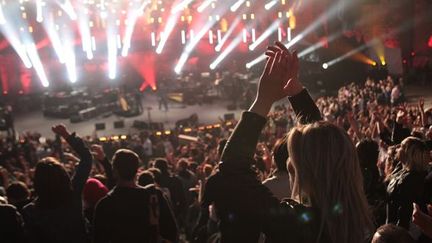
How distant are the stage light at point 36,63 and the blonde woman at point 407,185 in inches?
1315

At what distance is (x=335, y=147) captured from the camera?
1.92 m

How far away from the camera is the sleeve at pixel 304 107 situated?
8.20ft

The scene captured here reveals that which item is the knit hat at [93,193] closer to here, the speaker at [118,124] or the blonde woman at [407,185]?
the blonde woman at [407,185]

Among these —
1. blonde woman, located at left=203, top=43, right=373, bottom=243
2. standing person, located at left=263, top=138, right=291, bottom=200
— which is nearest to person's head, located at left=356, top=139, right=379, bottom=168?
standing person, located at left=263, top=138, right=291, bottom=200

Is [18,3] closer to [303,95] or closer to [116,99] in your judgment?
[116,99]

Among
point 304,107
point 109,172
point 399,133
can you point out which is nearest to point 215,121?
point 399,133

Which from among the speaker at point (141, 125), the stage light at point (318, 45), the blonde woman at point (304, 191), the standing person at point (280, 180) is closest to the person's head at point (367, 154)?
the standing person at point (280, 180)

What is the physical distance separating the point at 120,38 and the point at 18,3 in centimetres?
731

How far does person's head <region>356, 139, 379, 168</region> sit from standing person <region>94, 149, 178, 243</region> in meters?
1.65

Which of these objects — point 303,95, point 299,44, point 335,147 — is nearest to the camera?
point 335,147

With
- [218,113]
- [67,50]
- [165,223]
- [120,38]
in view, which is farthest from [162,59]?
[165,223]

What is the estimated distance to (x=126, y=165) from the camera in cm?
357

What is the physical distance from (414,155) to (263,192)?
226cm

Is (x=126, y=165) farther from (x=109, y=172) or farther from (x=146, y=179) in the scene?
(x=109, y=172)
